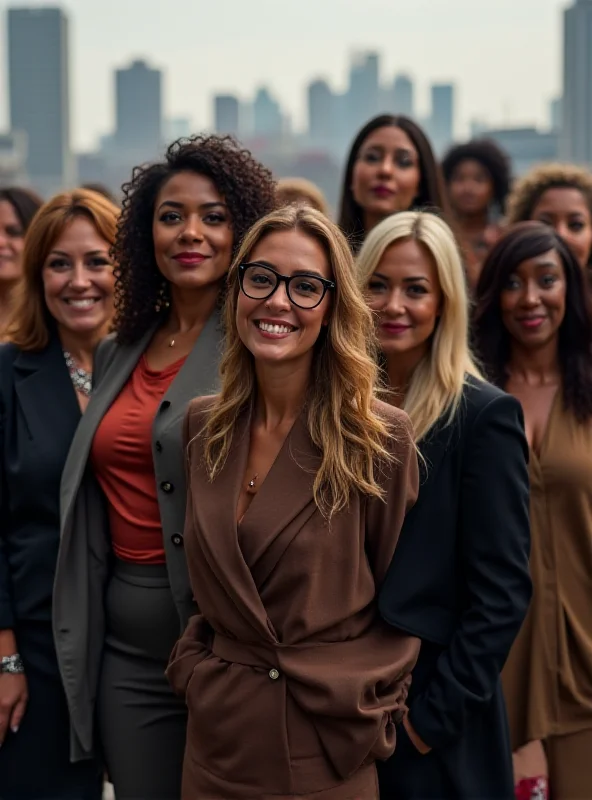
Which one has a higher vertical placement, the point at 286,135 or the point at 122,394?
the point at 286,135

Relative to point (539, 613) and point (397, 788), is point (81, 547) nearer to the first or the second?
point (397, 788)

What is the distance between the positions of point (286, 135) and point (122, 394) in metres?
157

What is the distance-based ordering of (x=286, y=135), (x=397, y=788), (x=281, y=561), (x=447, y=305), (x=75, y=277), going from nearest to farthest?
(x=281, y=561) < (x=397, y=788) < (x=447, y=305) < (x=75, y=277) < (x=286, y=135)

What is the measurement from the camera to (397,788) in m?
2.83

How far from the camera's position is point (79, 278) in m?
3.56

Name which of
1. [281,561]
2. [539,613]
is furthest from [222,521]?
[539,613]

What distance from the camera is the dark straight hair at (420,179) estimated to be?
4723 millimetres

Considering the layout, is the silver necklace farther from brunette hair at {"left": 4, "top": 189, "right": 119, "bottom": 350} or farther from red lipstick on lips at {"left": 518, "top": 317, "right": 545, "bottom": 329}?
red lipstick on lips at {"left": 518, "top": 317, "right": 545, "bottom": 329}

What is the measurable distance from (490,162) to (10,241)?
300 cm

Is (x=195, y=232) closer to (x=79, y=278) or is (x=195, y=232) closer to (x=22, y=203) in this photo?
(x=79, y=278)

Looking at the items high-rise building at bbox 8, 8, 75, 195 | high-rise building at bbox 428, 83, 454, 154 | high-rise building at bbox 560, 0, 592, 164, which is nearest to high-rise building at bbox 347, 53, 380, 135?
high-rise building at bbox 428, 83, 454, 154

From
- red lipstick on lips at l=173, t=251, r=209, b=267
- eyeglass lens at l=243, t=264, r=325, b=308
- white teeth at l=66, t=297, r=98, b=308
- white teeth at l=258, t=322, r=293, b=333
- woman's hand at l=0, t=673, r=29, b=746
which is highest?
red lipstick on lips at l=173, t=251, r=209, b=267

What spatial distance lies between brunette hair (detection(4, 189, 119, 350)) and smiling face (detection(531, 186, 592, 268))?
246 cm

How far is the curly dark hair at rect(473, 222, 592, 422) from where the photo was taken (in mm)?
3580
